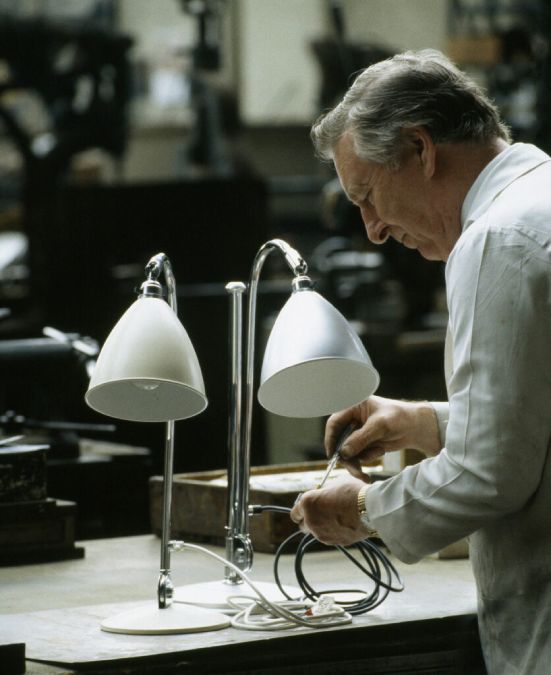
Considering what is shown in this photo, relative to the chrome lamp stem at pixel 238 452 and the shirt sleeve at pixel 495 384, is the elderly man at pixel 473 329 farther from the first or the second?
the chrome lamp stem at pixel 238 452

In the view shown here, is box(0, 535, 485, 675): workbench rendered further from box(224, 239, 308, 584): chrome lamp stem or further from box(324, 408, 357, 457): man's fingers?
box(324, 408, 357, 457): man's fingers

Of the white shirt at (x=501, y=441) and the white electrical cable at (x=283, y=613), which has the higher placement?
the white shirt at (x=501, y=441)

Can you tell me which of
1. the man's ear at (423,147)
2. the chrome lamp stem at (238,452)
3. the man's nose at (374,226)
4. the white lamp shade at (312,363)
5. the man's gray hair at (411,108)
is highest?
the man's gray hair at (411,108)

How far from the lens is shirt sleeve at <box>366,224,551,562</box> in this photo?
1468 millimetres

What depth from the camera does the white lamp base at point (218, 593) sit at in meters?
1.92

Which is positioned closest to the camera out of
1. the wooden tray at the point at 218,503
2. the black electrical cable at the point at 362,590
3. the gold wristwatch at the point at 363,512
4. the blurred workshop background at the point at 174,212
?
the gold wristwatch at the point at 363,512

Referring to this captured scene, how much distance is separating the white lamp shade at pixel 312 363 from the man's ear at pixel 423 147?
0.24m

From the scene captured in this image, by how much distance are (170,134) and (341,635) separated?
1166 cm

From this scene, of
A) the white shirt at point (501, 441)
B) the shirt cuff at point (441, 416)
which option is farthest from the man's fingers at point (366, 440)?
the white shirt at point (501, 441)

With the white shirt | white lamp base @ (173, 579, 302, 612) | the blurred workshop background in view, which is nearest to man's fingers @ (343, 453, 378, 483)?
white lamp base @ (173, 579, 302, 612)

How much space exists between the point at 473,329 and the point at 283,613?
54 cm

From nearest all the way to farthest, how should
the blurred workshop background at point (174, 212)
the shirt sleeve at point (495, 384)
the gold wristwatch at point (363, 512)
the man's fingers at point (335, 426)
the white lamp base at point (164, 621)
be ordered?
the shirt sleeve at point (495, 384) → the gold wristwatch at point (363, 512) → the white lamp base at point (164, 621) → the man's fingers at point (335, 426) → the blurred workshop background at point (174, 212)

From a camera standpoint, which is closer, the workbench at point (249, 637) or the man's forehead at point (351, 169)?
the workbench at point (249, 637)

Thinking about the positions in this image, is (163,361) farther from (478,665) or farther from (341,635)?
(478,665)
